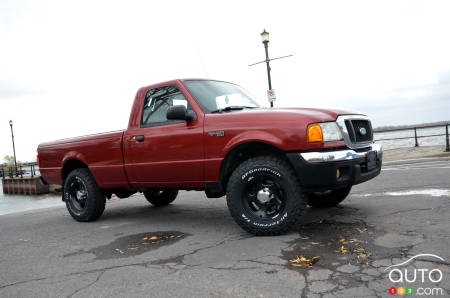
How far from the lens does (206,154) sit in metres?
4.52

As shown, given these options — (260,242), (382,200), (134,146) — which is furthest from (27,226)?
(382,200)

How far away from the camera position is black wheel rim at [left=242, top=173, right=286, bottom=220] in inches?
159

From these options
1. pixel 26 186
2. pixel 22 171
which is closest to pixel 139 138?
pixel 26 186

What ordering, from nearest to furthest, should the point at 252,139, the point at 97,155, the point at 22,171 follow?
the point at 252,139
the point at 97,155
the point at 22,171

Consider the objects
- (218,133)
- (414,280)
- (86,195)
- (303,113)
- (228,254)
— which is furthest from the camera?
(86,195)

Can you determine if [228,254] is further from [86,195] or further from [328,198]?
[86,195]

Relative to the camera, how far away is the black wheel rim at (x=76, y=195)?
239 inches

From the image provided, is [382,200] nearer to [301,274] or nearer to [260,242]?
[260,242]

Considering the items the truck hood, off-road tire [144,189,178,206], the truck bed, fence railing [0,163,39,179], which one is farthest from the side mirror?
fence railing [0,163,39,179]

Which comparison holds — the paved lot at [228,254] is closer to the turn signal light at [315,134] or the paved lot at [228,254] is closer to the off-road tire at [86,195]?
the off-road tire at [86,195]

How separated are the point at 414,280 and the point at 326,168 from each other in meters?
1.37

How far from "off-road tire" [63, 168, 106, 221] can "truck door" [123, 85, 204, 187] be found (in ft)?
2.84

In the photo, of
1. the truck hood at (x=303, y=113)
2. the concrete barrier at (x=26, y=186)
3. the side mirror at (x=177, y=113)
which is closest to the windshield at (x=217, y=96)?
the side mirror at (x=177, y=113)

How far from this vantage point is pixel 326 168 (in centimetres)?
377
